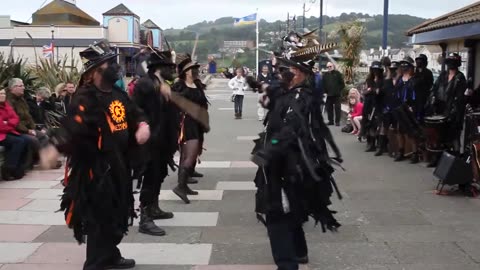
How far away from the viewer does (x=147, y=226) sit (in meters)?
5.93

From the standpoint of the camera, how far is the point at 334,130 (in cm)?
1517

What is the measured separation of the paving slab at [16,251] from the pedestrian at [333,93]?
11033 mm

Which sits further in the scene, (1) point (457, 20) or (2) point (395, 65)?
(2) point (395, 65)

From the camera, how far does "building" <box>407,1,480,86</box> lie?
895 centimetres

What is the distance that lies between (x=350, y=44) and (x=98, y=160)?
21.3 m

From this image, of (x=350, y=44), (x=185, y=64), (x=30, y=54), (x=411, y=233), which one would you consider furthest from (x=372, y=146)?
(x=30, y=54)

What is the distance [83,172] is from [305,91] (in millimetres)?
1876

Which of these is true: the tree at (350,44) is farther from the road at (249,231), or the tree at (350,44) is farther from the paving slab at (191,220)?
the paving slab at (191,220)

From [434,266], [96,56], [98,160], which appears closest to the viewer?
[98,160]

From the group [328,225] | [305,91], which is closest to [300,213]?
[328,225]

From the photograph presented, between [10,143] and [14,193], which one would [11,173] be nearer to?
[10,143]

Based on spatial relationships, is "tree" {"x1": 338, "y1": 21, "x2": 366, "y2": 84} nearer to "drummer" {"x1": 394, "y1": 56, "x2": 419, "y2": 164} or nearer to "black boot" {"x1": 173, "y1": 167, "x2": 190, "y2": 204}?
"drummer" {"x1": 394, "y1": 56, "x2": 419, "y2": 164}

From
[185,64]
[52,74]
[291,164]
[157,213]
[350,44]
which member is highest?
[350,44]

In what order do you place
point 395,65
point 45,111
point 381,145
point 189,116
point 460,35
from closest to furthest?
1. point 189,116
2. point 460,35
3. point 395,65
4. point 45,111
5. point 381,145
